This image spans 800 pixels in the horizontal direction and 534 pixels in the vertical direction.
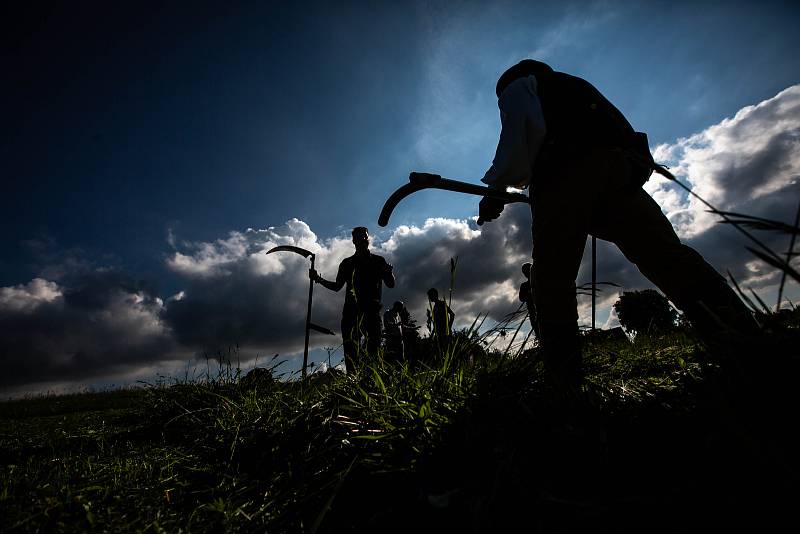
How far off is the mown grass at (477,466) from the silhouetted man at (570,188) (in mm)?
435

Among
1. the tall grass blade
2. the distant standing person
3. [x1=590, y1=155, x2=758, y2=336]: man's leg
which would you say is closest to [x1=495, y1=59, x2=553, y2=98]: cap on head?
[x1=590, y1=155, x2=758, y2=336]: man's leg

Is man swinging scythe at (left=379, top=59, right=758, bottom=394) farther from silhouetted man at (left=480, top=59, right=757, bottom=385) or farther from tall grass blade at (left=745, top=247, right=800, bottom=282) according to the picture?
tall grass blade at (left=745, top=247, right=800, bottom=282)

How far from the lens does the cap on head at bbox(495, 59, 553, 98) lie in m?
2.27

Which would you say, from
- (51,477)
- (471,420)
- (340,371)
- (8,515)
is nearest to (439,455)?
(471,420)

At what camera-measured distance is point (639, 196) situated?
2000mm

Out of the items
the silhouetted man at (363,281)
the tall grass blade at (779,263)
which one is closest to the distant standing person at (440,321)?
the tall grass blade at (779,263)

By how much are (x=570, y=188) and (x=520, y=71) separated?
905 mm

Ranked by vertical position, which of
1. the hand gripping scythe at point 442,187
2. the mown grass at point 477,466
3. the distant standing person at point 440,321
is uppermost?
the hand gripping scythe at point 442,187

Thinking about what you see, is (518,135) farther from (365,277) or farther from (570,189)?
(365,277)

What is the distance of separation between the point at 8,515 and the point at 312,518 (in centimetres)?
79

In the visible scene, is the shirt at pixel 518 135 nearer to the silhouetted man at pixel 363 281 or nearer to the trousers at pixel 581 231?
the trousers at pixel 581 231

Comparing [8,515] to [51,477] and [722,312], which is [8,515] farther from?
[722,312]

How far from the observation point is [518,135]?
1960 millimetres

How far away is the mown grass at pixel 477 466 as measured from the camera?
687 mm
